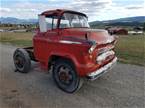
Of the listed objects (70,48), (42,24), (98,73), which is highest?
(42,24)

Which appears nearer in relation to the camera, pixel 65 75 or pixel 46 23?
pixel 65 75

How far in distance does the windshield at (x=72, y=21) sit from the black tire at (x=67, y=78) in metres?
1.05

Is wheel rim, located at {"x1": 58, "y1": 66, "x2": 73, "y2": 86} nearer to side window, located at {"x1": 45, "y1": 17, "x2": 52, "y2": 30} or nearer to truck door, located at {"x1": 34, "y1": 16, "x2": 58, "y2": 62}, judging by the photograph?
truck door, located at {"x1": 34, "y1": 16, "x2": 58, "y2": 62}

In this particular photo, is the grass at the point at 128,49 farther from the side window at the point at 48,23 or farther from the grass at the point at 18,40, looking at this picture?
the side window at the point at 48,23

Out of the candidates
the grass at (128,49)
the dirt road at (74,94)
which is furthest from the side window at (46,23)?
the grass at (128,49)

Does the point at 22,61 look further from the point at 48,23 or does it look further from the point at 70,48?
the point at 70,48

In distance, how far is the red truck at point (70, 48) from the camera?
201 inches

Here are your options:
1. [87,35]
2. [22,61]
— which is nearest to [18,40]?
[22,61]

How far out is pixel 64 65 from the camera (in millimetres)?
5582

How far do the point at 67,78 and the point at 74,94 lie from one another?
455mm

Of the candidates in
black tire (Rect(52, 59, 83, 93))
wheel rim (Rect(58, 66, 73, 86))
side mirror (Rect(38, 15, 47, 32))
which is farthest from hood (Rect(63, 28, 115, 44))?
side mirror (Rect(38, 15, 47, 32))

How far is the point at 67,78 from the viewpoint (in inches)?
223

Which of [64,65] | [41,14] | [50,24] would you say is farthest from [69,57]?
[41,14]

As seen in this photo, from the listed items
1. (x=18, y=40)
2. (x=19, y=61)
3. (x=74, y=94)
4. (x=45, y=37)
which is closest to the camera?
(x=74, y=94)
